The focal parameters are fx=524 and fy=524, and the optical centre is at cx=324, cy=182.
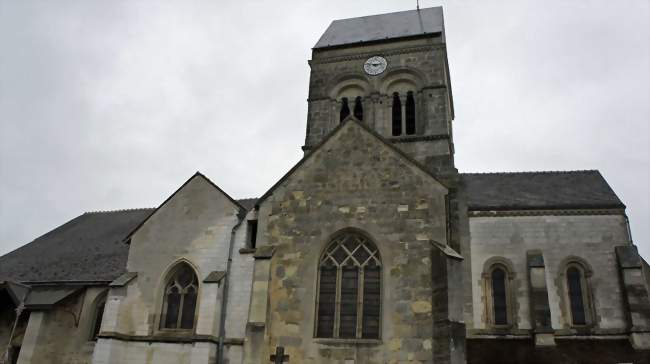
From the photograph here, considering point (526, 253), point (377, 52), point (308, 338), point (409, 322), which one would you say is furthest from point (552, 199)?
point (308, 338)

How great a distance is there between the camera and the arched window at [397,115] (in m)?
22.5

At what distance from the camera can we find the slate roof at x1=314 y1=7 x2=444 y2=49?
24719mm

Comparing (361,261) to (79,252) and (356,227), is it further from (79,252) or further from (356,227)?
(79,252)

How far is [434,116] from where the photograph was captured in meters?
21.6

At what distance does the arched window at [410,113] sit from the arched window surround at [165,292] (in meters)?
10.7

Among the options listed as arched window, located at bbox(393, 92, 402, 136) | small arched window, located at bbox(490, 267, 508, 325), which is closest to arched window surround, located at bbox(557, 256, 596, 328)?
small arched window, located at bbox(490, 267, 508, 325)

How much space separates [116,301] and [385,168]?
30.6 ft

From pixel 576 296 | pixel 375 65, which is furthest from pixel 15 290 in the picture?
pixel 576 296

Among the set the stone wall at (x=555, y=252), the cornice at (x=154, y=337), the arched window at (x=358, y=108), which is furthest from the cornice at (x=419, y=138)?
the cornice at (x=154, y=337)

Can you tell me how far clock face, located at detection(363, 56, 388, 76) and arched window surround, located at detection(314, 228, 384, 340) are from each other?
11488 millimetres

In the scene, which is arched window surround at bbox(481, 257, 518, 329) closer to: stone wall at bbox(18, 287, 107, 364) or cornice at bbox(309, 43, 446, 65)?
cornice at bbox(309, 43, 446, 65)

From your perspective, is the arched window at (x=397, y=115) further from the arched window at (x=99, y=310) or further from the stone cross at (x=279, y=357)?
the arched window at (x=99, y=310)

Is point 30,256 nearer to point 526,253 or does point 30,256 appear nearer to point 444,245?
point 444,245

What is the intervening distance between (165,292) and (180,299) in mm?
569
